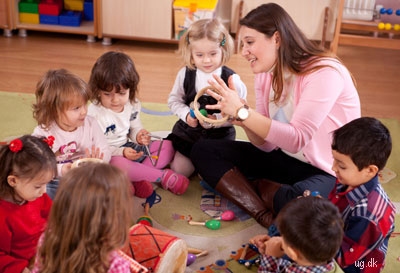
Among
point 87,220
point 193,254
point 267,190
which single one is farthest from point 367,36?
point 87,220

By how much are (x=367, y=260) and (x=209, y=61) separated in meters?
0.96

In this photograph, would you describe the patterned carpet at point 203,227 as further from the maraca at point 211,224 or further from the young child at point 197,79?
the young child at point 197,79

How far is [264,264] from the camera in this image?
60.0 inches

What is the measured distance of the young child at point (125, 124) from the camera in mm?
1976

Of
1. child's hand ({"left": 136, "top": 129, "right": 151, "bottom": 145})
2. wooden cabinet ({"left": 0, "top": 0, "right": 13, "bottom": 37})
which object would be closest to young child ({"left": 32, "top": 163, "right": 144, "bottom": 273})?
child's hand ({"left": 136, "top": 129, "right": 151, "bottom": 145})

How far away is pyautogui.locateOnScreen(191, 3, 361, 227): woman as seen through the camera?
1766 mm

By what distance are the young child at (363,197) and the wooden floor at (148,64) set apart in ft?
4.59

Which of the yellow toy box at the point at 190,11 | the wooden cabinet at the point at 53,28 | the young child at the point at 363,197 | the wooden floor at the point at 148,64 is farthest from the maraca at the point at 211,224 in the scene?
the wooden cabinet at the point at 53,28

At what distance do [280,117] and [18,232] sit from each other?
0.94 meters

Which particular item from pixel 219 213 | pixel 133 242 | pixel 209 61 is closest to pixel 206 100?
pixel 209 61

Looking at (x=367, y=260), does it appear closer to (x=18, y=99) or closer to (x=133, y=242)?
(x=133, y=242)

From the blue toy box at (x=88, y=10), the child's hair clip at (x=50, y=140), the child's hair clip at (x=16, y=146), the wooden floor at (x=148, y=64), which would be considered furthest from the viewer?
the blue toy box at (x=88, y=10)

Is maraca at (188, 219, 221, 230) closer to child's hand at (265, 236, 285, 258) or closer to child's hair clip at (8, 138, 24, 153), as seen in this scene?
child's hand at (265, 236, 285, 258)

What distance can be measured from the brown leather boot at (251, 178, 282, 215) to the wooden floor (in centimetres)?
100
